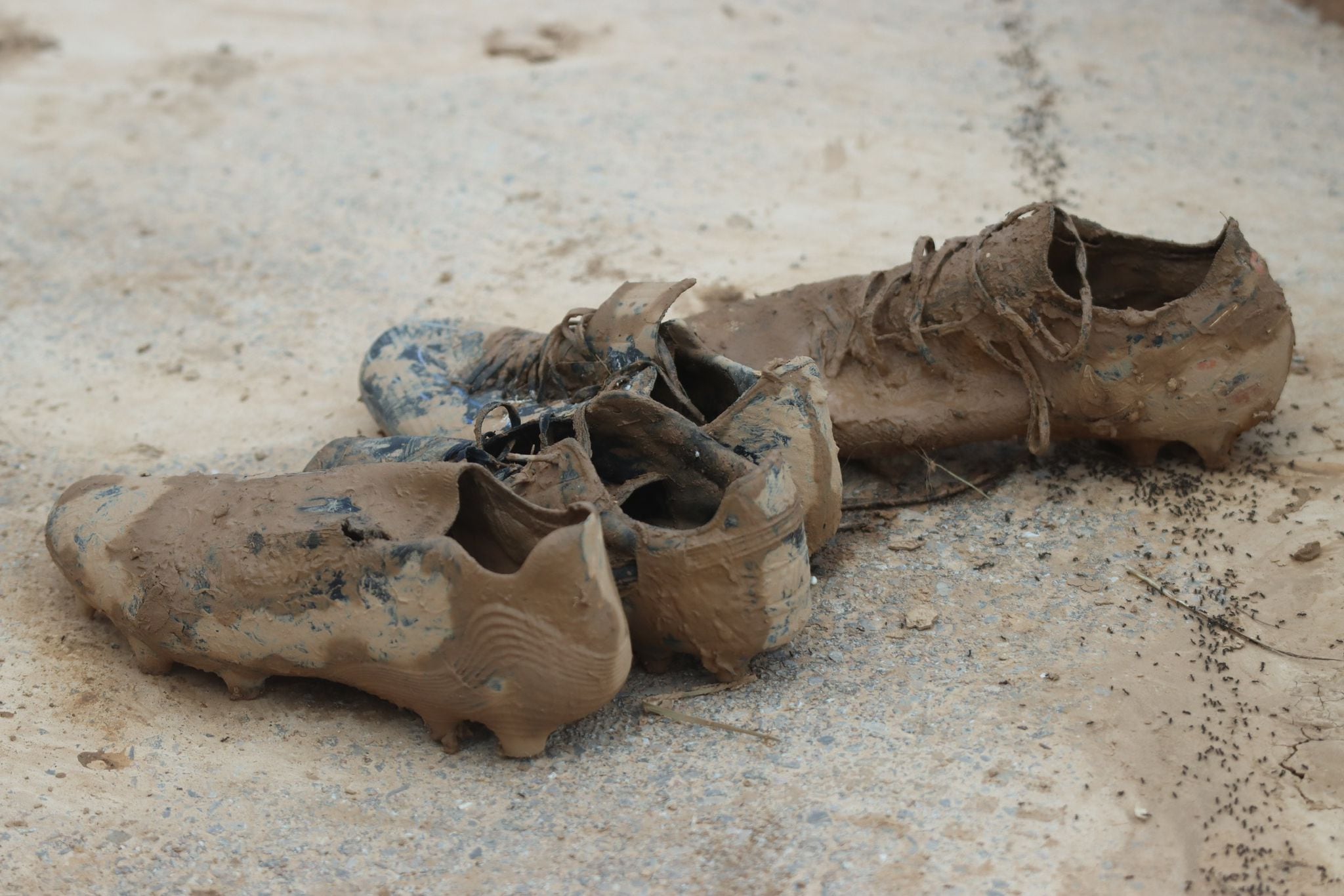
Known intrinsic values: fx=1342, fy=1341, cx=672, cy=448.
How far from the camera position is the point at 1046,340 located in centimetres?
393

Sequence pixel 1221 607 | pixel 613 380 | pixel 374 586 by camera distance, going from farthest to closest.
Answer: pixel 613 380 → pixel 1221 607 → pixel 374 586

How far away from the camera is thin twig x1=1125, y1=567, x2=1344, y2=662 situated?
10.4 feet

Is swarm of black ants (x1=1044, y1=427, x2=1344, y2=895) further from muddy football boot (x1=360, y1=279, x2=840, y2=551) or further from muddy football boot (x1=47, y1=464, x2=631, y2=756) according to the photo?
muddy football boot (x1=47, y1=464, x2=631, y2=756)

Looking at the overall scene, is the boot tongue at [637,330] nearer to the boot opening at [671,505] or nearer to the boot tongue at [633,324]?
the boot tongue at [633,324]

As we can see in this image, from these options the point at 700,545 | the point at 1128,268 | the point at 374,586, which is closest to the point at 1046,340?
the point at 1128,268

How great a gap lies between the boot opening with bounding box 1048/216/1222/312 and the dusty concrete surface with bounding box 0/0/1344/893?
52cm

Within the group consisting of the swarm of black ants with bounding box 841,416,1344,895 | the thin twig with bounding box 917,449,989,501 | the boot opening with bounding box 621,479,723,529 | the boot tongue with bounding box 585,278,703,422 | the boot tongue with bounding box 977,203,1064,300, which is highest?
the boot tongue with bounding box 977,203,1064,300

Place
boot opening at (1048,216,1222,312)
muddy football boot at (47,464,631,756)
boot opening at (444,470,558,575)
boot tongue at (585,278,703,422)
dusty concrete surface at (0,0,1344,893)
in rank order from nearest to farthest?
dusty concrete surface at (0,0,1344,893) < muddy football boot at (47,464,631,756) < boot opening at (444,470,558,575) < boot tongue at (585,278,703,422) < boot opening at (1048,216,1222,312)

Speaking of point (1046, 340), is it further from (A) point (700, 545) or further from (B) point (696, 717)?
(B) point (696, 717)

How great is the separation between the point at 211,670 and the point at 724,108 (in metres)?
4.30

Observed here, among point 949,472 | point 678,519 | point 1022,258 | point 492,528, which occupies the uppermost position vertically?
point 1022,258

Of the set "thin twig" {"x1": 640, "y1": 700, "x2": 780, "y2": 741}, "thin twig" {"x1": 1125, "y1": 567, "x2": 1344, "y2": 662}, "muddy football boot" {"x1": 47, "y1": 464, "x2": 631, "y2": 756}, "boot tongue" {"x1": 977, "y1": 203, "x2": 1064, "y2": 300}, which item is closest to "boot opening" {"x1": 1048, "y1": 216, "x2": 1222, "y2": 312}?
"boot tongue" {"x1": 977, "y1": 203, "x2": 1064, "y2": 300}

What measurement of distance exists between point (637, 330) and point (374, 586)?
4.24 feet

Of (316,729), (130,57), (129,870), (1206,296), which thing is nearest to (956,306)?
(1206,296)
